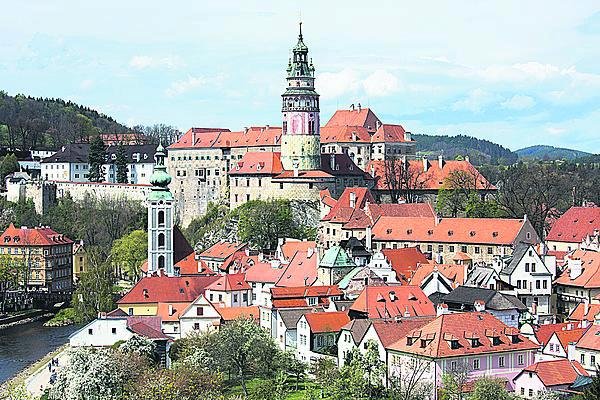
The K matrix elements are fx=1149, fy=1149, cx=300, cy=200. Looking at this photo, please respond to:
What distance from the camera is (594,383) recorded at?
1137 inches

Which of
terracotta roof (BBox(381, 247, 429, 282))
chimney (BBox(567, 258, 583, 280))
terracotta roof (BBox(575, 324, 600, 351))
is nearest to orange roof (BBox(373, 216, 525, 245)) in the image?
terracotta roof (BBox(381, 247, 429, 282))

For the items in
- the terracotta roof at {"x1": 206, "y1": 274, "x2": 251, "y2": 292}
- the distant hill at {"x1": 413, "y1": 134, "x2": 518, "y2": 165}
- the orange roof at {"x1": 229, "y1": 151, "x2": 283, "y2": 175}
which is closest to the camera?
the terracotta roof at {"x1": 206, "y1": 274, "x2": 251, "y2": 292}

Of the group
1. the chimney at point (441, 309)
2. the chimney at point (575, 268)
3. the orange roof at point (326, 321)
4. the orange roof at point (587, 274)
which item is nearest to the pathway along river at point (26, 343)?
the orange roof at point (326, 321)

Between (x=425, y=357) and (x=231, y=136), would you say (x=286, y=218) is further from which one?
(x=425, y=357)

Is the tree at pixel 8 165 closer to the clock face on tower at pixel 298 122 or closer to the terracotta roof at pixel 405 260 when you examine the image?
the clock face on tower at pixel 298 122

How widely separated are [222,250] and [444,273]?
59.4 ft

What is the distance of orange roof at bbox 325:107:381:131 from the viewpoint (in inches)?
3228

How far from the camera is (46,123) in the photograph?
4633 inches

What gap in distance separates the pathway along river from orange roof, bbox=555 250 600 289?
22.7m

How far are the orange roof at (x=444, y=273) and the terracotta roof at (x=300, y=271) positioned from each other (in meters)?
4.46

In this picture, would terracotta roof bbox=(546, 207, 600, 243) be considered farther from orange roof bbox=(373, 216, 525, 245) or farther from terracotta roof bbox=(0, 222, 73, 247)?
terracotta roof bbox=(0, 222, 73, 247)

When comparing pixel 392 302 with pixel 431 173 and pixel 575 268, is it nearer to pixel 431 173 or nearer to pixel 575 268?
pixel 575 268

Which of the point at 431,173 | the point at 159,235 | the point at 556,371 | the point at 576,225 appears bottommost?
the point at 556,371

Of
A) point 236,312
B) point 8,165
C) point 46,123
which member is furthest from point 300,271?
point 46,123
